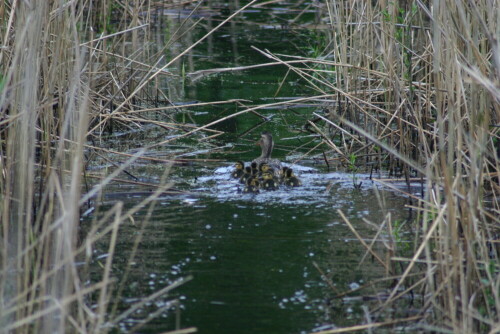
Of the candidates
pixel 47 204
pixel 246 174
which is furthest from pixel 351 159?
pixel 47 204

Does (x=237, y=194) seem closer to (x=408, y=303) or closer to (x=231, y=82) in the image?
(x=408, y=303)

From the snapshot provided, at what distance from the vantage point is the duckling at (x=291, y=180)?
6.96 meters

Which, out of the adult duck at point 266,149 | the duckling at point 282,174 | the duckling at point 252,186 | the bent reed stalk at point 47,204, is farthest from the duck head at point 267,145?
the bent reed stalk at point 47,204

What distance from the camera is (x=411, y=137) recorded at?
7281 millimetres

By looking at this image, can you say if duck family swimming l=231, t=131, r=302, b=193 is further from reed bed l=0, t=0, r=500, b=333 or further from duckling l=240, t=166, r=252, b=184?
reed bed l=0, t=0, r=500, b=333

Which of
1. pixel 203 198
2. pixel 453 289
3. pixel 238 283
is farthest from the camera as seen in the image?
pixel 203 198

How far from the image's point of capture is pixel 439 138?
14.0ft

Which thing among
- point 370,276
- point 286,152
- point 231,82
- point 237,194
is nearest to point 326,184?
point 237,194

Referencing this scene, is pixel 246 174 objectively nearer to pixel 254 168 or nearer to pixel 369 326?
pixel 254 168

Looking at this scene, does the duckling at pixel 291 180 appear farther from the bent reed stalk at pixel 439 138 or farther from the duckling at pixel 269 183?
the bent reed stalk at pixel 439 138

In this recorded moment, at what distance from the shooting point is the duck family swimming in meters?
6.86

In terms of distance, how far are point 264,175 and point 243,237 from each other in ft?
4.39

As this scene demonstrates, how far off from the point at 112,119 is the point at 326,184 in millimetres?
2588

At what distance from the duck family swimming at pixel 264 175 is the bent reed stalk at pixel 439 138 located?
618mm
